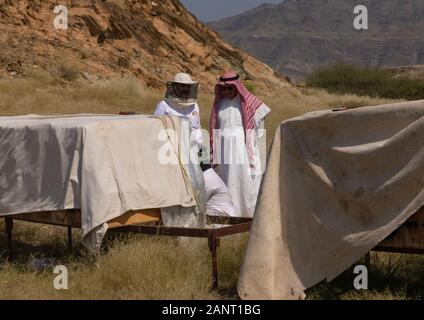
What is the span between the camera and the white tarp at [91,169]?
6.10 metres

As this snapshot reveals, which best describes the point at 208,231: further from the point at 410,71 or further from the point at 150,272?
the point at 410,71

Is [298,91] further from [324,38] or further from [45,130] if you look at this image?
[324,38]

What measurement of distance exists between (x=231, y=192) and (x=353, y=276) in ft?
9.58

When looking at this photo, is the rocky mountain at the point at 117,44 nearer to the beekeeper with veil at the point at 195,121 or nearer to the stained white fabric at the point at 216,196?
the beekeeper with veil at the point at 195,121

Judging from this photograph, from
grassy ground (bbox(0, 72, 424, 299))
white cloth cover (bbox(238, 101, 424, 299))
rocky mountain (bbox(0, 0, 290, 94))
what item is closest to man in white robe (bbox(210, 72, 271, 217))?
grassy ground (bbox(0, 72, 424, 299))

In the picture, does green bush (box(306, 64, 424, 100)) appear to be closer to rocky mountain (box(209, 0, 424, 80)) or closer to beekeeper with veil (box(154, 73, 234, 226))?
beekeeper with veil (box(154, 73, 234, 226))

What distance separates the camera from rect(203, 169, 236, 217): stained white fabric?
26.3 feet

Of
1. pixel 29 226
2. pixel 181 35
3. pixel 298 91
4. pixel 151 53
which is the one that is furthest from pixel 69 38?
pixel 29 226

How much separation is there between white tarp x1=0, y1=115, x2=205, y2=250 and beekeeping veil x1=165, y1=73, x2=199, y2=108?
1.79m

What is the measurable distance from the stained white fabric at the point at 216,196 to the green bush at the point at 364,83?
3265 centimetres

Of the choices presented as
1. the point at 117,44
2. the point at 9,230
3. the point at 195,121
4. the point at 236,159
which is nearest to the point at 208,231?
the point at 9,230

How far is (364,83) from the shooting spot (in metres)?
44.0

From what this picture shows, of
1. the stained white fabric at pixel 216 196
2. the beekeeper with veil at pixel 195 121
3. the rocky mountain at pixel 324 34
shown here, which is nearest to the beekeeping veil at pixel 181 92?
the beekeeper with veil at pixel 195 121

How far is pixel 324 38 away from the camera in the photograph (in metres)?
127
